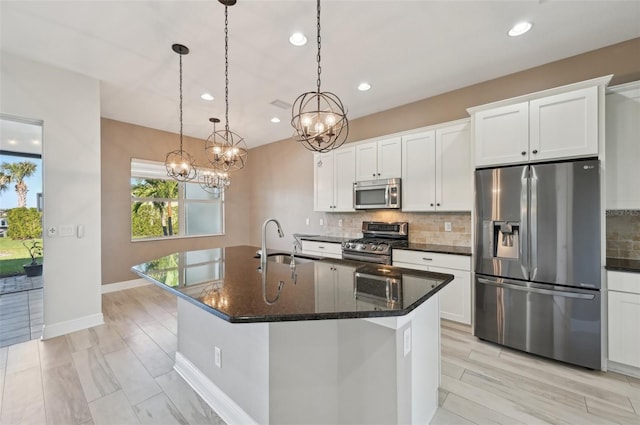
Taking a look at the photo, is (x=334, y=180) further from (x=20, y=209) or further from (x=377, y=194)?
(x=20, y=209)

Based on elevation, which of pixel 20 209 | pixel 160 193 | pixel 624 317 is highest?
pixel 160 193

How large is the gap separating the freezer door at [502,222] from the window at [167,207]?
16.9 ft

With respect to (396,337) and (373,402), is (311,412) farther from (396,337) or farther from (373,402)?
(396,337)

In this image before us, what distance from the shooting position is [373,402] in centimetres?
138

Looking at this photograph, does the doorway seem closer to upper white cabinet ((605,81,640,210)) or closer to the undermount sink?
the undermount sink

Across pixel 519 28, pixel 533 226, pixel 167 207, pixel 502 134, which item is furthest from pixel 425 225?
pixel 167 207

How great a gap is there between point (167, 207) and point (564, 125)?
6.03m

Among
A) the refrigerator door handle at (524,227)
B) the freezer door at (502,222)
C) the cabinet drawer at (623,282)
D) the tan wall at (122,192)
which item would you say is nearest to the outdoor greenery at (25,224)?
the tan wall at (122,192)

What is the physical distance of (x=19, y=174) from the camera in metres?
3.00

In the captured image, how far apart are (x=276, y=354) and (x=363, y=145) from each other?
3343 millimetres

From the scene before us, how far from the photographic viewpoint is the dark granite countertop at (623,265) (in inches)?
84.0

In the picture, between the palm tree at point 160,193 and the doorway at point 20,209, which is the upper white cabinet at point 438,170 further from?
the palm tree at point 160,193

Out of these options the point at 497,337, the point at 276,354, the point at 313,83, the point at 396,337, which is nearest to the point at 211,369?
the point at 276,354

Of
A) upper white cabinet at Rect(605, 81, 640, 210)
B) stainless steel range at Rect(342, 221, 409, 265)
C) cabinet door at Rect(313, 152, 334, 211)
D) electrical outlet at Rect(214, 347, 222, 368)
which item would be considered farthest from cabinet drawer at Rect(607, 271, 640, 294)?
cabinet door at Rect(313, 152, 334, 211)
